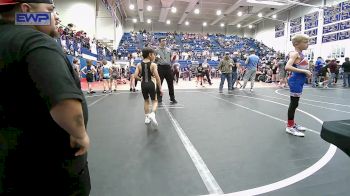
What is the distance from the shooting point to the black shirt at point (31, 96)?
91cm

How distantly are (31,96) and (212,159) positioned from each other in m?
2.45

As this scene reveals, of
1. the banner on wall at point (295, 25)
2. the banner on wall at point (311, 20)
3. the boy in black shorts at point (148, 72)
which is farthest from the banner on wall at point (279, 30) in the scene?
the boy in black shorts at point (148, 72)

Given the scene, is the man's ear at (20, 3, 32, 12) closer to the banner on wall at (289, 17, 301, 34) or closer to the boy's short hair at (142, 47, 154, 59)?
the boy's short hair at (142, 47, 154, 59)

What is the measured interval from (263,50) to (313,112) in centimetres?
3011

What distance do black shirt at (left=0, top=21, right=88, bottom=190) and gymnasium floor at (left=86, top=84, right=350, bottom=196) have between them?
1.35 m

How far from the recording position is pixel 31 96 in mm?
972

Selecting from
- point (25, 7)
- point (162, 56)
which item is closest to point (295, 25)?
point (162, 56)

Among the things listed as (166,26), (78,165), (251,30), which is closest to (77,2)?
(166,26)

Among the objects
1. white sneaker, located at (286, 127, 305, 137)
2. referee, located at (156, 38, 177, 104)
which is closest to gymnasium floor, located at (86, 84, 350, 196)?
white sneaker, located at (286, 127, 305, 137)

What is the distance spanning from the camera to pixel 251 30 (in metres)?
41.2

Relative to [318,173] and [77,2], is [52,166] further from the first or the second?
[77,2]

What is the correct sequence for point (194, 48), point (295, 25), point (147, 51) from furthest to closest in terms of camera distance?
point (194, 48) < point (295, 25) < point (147, 51)

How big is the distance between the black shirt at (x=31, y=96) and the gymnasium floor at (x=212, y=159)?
1355 mm

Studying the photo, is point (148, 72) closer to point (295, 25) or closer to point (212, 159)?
point (212, 159)
